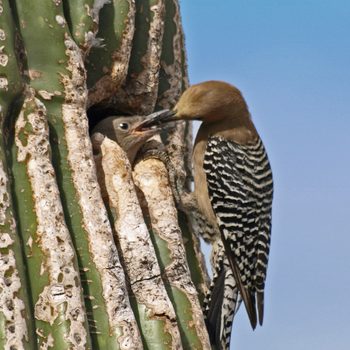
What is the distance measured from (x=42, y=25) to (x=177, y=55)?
165 centimetres

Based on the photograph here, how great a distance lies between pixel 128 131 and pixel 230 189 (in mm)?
1103

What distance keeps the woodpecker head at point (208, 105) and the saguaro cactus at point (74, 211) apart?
2.08ft

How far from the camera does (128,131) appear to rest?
18.3 ft

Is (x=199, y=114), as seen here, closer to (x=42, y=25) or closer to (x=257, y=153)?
(x=257, y=153)

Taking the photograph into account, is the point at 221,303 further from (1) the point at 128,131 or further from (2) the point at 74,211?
(2) the point at 74,211

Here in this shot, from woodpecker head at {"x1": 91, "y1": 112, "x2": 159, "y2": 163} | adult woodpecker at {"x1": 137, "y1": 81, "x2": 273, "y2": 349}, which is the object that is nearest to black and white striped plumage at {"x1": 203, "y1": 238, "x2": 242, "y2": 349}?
adult woodpecker at {"x1": 137, "y1": 81, "x2": 273, "y2": 349}

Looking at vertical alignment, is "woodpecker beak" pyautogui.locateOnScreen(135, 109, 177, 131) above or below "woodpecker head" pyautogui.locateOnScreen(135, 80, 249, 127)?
below

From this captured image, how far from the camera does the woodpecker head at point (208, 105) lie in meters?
5.85

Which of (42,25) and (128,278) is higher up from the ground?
(42,25)

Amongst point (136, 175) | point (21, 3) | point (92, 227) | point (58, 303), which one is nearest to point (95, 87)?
point (136, 175)

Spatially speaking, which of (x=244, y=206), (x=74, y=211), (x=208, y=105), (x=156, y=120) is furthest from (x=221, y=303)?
(x=74, y=211)

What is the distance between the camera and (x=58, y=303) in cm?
376

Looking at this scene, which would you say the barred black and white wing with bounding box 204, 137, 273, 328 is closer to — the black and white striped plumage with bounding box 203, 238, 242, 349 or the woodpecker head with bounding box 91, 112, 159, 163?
the black and white striped plumage with bounding box 203, 238, 242, 349

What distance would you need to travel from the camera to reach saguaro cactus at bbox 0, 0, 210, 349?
12.3 feet
